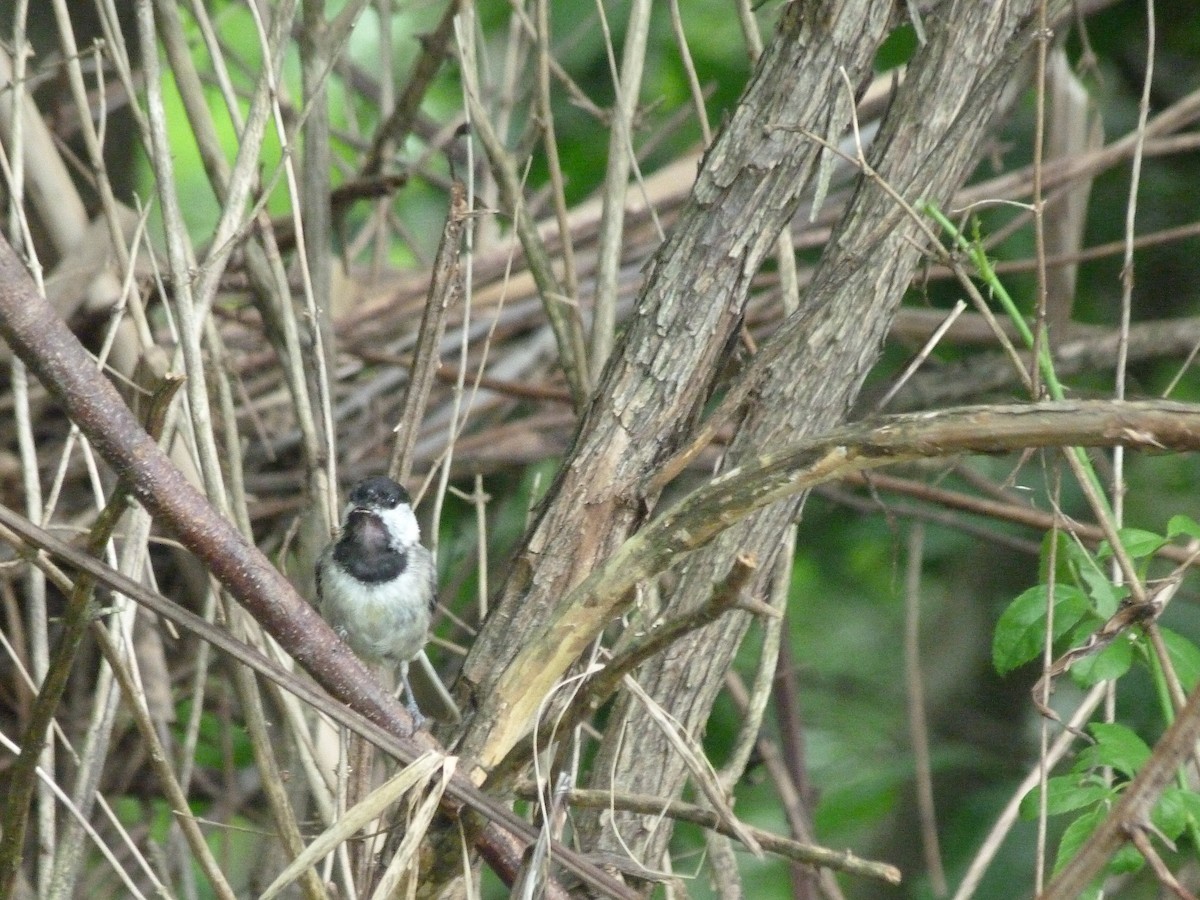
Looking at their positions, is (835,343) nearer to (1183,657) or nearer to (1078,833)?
(1183,657)

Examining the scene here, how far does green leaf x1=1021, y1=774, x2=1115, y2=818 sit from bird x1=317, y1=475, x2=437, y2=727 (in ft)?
4.96

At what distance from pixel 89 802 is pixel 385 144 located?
1629 mm

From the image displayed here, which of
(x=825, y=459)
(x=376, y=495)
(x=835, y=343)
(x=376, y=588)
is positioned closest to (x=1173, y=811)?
(x=825, y=459)

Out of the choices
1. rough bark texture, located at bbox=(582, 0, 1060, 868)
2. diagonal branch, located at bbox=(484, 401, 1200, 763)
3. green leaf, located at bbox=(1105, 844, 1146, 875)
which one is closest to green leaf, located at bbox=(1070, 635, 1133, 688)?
green leaf, located at bbox=(1105, 844, 1146, 875)

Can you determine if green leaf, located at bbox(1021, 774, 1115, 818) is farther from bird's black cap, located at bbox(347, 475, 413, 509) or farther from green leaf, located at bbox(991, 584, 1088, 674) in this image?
bird's black cap, located at bbox(347, 475, 413, 509)

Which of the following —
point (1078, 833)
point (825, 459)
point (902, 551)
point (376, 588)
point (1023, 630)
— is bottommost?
point (902, 551)

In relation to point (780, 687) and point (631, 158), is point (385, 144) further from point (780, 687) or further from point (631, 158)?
point (780, 687)

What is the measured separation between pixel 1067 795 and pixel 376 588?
5.45ft

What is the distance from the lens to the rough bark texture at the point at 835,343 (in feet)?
6.32

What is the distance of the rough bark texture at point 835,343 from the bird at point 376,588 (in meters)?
0.93

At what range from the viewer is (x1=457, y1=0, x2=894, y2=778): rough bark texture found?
6.04 ft

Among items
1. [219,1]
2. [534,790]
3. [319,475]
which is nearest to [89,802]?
[319,475]

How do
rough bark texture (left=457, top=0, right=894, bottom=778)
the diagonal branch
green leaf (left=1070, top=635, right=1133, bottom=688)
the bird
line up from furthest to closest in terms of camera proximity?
the bird
rough bark texture (left=457, top=0, right=894, bottom=778)
green leaf (left=1070, top=635, right=1133, bottom=688)
the diagonal branch

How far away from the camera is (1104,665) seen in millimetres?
1496
